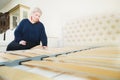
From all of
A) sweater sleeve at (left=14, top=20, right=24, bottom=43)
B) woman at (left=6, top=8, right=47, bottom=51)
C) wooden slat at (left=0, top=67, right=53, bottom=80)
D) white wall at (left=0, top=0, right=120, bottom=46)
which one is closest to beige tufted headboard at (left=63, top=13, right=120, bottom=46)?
white wall at (left=0, top=0, right=120, bottom=46)

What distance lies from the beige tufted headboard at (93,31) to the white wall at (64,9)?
0.15 meters

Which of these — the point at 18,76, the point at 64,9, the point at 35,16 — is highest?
the point at 64,9

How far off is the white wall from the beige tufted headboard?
0.15m

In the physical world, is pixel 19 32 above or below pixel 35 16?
below

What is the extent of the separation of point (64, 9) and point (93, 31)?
1.12 meters

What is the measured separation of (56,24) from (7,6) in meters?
3.42

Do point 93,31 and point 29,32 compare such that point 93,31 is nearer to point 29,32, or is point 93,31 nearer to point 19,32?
point 29,32

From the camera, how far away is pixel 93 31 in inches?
125

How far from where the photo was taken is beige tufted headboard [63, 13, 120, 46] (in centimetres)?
288

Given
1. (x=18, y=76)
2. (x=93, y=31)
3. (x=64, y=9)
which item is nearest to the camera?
(x=18, y=76)

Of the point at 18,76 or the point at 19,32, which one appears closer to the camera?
the point at 18,76

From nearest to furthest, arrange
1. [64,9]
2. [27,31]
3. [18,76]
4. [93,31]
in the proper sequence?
[18,76] < [27,31] < [93,31] < [64,9]

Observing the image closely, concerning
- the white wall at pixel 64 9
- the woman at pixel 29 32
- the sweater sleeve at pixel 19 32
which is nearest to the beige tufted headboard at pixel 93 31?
the white wall at pixel 64 9

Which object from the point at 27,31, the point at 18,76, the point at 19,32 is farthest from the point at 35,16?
the point at 18,76
